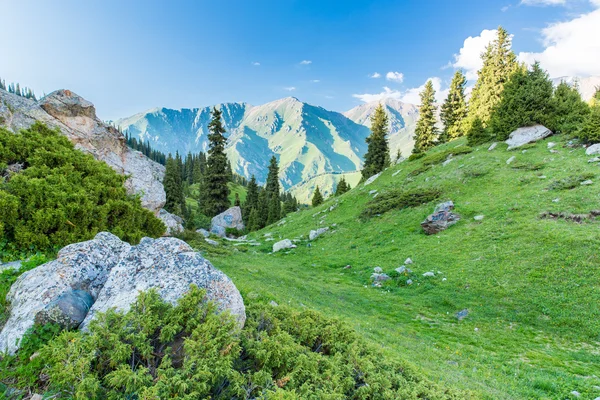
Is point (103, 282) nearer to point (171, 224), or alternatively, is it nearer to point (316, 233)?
point (171, 224)

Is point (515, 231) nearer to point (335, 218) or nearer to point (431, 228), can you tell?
point (431, 228)

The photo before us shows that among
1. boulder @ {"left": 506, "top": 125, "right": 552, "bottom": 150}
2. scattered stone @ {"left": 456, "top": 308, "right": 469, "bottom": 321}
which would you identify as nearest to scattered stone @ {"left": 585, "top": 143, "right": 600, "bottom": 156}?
boulder @ {"left": 506, "top": 125, "right": 552, "bottom": 150}

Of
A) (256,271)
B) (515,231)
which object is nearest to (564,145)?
(515,231)

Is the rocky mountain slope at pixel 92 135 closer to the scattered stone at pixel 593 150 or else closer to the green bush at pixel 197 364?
the green bush at pixel 197 364

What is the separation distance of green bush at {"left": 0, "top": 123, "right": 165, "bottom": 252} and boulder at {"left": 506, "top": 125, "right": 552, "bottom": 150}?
3587 centimetres

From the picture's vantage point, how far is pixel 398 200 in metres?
28.7

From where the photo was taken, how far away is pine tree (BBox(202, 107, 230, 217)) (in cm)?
5641

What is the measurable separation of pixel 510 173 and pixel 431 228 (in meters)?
10.3

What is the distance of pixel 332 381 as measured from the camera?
4.71m

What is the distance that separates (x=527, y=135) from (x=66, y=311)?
130 feet

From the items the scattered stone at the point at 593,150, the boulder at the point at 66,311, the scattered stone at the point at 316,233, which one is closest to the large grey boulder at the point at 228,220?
the scattered stone at the point at 316,233

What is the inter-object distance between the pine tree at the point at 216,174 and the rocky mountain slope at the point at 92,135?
31.7 metres

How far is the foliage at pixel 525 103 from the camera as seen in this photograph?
3069 cm

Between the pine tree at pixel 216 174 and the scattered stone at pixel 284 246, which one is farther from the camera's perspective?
the pine tree at pixel 216 174
